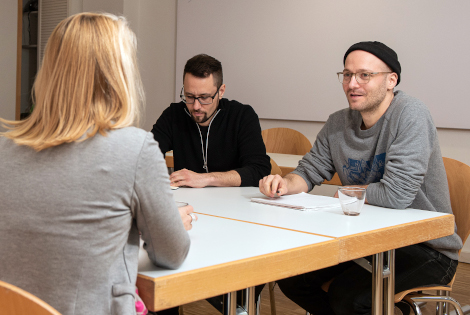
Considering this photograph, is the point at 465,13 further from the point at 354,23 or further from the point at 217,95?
the point at 217,95

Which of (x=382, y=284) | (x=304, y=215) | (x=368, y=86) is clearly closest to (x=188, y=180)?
(x=304, y=215)

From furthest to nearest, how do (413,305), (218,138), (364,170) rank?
(218,138) < (364,170) < (413,305)

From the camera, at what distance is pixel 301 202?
156 centimetres

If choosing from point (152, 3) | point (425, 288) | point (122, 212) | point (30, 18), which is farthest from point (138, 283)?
point (30, 18)

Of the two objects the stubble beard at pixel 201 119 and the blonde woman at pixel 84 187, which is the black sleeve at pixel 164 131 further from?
the blonde woman at pixel 84 187

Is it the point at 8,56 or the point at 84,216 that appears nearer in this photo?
the point at 84,216

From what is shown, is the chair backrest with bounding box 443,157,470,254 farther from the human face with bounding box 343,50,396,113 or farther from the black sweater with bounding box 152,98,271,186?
the black sweater with bounding box 152,98,271,186

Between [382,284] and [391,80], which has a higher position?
[391,80]

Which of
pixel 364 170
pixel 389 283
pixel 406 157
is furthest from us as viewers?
pixel 364 170

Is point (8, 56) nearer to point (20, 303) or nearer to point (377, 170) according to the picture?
point (377, 170)

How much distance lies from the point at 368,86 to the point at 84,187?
128 cm

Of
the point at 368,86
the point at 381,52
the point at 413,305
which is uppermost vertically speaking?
the point at 381,52

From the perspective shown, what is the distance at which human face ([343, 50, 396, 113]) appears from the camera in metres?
1.81

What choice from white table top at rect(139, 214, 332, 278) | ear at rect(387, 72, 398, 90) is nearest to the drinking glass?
white table top at rect(139, 214, 332, 278)
